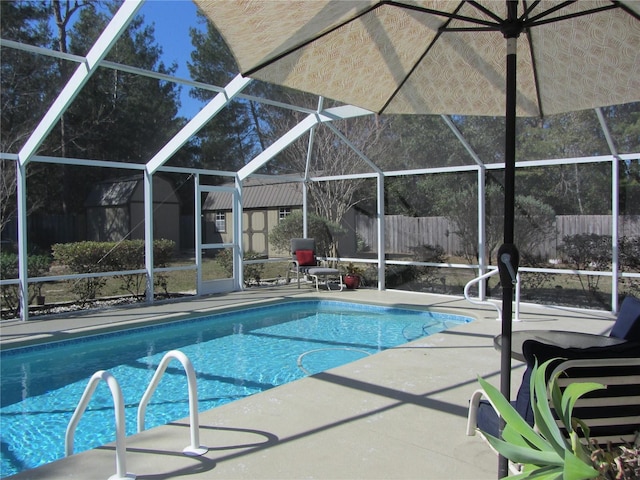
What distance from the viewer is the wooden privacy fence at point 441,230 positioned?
7.61 meters

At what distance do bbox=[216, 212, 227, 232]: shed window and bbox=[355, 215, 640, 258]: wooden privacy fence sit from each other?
2906mm

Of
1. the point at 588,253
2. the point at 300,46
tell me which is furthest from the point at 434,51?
the point at 588,253

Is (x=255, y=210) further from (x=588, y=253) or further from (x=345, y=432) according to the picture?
(x=345, y=432)

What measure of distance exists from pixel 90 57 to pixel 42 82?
86cm

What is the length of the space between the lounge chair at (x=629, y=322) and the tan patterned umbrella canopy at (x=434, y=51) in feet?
4.74

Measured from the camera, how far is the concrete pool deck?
2.72 meters

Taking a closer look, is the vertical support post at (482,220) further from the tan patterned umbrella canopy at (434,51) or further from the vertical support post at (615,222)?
the tan patterned umbrella canopy at (434,51)

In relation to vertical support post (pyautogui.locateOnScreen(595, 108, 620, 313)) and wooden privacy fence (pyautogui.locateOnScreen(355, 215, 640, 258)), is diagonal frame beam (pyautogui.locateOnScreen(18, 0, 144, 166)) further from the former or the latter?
vertical support post (pyautogui.locateOnScreen(595, 108, 620, 313))

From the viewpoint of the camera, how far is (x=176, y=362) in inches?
236

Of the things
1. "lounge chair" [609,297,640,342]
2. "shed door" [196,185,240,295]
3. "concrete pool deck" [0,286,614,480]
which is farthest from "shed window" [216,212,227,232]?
"lounge chair" [609,297,640,342]

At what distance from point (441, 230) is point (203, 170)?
4.94 m

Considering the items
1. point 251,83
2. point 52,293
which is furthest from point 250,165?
point 52,293

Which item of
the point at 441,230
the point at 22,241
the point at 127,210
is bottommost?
the point at 22,241

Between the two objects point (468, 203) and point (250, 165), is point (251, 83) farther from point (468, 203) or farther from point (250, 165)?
point (468, 203)
